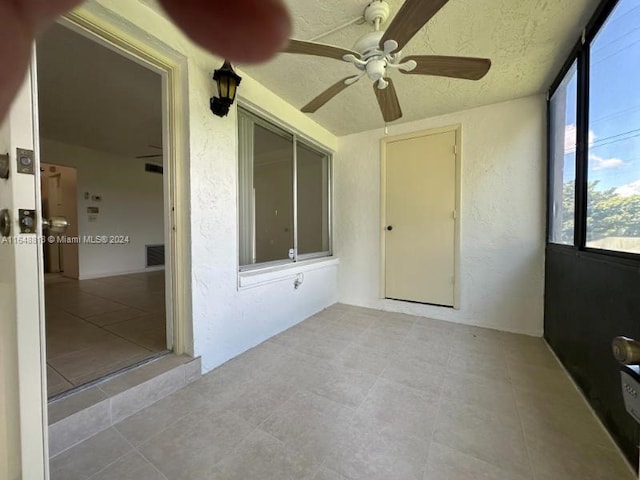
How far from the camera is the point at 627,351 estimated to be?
472 millimetres

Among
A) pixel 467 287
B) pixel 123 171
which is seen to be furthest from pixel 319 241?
pixel 123 171

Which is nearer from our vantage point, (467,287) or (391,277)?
(467,287)

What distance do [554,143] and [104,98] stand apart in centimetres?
416

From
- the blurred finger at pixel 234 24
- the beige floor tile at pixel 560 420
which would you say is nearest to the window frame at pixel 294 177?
the blurred finger at pixel 234 24

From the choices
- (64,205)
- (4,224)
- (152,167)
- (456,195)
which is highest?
(152,167)

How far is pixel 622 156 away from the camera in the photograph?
1.23 meters

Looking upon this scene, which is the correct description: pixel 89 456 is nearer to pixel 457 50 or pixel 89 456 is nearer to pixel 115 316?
pixel 115 316

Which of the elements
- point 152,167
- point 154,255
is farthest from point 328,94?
point 154,255

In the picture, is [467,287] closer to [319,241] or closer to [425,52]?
[319,241]

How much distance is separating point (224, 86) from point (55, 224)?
1223 millimetres

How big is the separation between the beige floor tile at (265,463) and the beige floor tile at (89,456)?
46 centimetres

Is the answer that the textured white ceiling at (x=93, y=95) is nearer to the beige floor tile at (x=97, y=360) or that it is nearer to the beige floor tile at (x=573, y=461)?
the beige floor tile at (x=97, y=360)

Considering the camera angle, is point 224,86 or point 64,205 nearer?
point 224,86

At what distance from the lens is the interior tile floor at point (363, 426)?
40.3 inches
